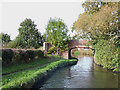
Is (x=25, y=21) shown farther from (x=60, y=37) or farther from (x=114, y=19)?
(x=114, y=19)

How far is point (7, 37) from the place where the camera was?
31078mm

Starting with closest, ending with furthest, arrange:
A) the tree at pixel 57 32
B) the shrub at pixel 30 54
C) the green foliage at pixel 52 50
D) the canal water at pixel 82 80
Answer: the canal water at pixel 82 80, the shrub at pixel 30 54, the tree at pixel 57 32, the green foliage at pixel 52 50

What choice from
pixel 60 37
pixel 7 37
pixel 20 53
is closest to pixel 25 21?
pixel 7 37

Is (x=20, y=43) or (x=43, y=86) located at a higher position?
(x=20, y=43)

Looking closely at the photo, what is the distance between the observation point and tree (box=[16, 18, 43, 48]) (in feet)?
113

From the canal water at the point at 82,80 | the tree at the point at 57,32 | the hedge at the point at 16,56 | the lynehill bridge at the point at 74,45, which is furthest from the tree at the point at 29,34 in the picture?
the canal water at the point at 82,80

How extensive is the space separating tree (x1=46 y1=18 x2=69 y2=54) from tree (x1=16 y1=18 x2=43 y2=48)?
386 inches

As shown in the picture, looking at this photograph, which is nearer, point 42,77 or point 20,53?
point 42,77

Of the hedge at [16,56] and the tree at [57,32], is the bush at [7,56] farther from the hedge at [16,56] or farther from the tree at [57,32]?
the tree at [57,32]

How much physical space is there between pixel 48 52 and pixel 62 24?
6.75 metres

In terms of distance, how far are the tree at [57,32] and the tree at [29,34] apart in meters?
9.81

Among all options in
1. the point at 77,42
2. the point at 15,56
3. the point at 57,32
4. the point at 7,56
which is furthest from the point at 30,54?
the point at 77,42

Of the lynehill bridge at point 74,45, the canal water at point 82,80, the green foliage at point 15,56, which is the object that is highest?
the lynehill bridge at point 74,45

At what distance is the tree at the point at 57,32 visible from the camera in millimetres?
25445
